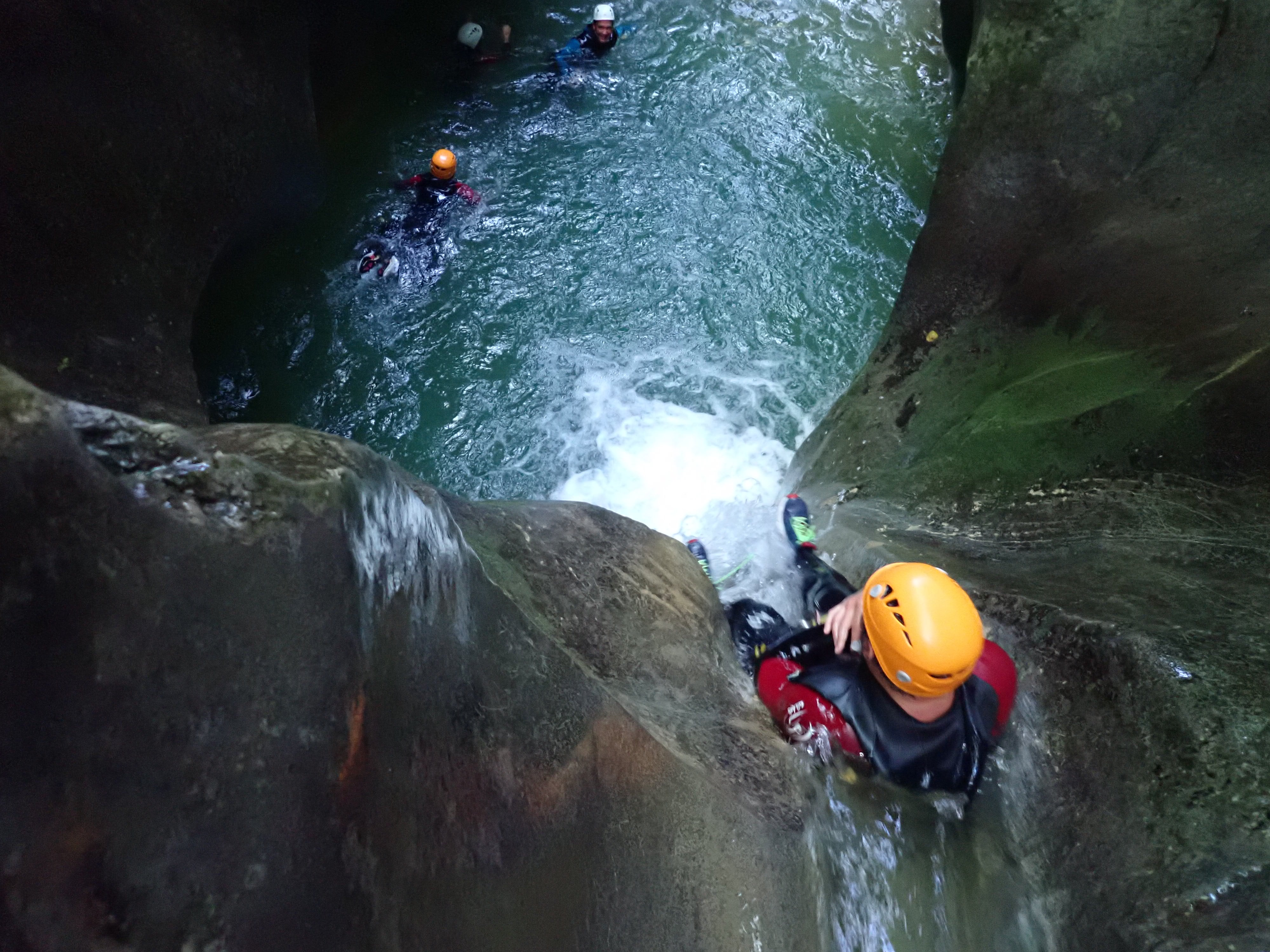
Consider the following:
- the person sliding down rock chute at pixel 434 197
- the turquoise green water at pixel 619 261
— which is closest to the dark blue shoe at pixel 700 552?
the turquoise green water at pixel 619 261

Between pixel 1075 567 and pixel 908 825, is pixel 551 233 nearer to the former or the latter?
pixel 1075 567

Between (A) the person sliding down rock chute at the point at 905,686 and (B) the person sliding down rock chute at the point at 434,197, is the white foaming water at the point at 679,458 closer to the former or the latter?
(B) the person sliding down rock chute at the point at 434,197

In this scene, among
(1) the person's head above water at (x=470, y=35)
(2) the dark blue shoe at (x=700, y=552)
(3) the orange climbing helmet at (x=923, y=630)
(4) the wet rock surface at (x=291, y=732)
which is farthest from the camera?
(1) the person's head above water at (x=470, y=35)

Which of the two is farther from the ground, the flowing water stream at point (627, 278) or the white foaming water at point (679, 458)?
the flowing water stream at point (627, 278)

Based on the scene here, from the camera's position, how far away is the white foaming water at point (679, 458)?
556 cm

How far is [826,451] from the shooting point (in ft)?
16.6

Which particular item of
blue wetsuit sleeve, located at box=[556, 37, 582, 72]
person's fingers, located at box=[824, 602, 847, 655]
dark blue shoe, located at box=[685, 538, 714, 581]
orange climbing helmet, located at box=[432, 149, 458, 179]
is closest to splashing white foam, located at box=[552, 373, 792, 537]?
dark blue shoe, located at box=[685, 538, 714, 581]

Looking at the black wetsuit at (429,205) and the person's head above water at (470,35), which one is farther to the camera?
the person's head above water at (470,35)

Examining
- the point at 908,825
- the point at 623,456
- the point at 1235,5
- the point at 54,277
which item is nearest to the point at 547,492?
the point at 623,456

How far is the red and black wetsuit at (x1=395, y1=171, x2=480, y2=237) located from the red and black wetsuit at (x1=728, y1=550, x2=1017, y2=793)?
5072mm

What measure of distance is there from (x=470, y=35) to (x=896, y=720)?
741 centimetres

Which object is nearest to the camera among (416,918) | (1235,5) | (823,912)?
(416,918)

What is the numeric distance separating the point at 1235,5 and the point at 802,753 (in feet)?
12.3

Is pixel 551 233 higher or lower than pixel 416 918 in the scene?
lower
